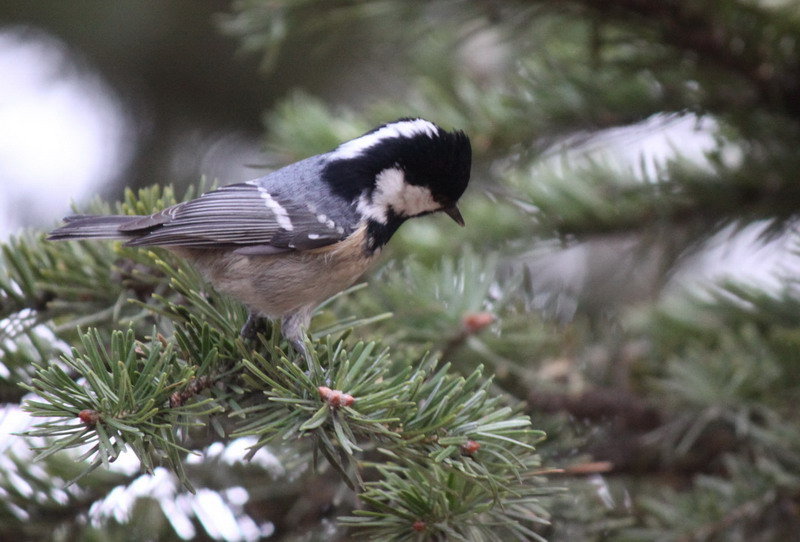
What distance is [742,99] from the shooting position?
50.9 inches

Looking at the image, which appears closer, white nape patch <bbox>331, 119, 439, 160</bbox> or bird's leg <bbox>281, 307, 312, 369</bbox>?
bird's leg <bbox>281, 307, 312, 369</bbox>

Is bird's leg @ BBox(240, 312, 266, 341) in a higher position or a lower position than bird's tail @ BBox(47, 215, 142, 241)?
lower

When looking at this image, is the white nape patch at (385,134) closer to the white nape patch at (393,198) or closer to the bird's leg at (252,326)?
the white nape patch at (393,198)

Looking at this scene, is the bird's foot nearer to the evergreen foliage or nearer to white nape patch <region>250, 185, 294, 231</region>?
the evergreen foliage

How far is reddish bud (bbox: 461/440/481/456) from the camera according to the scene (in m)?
0.88

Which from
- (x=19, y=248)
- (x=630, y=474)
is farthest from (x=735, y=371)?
(x=19, y=248)

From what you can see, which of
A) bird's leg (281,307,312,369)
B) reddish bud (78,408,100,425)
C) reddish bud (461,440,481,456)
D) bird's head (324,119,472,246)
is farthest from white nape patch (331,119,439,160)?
reddish bud (78,408,100,425)

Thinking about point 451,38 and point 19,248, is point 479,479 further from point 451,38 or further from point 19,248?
point 451,38

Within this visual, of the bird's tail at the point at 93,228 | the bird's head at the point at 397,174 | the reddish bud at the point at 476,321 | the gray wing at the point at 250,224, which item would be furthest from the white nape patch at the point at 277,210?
the reddish bud at the point at 476,321

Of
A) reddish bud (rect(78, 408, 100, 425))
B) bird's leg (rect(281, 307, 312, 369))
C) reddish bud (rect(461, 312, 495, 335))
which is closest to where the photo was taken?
reddish bud (rect(78, 408, 100, 425))

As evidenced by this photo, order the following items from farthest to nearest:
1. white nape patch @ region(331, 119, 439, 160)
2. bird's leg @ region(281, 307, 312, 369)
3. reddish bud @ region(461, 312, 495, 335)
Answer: white nape patch @ region(331, 119, 439, 160) → reddish bud @ region(461, 312, 495, 335) → bird's leg @ region(281, 307, 312, 369)

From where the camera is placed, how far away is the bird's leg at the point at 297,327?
1.11 meters

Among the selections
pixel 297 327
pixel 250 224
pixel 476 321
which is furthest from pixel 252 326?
pixel 476 321

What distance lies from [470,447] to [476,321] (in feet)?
1.20
